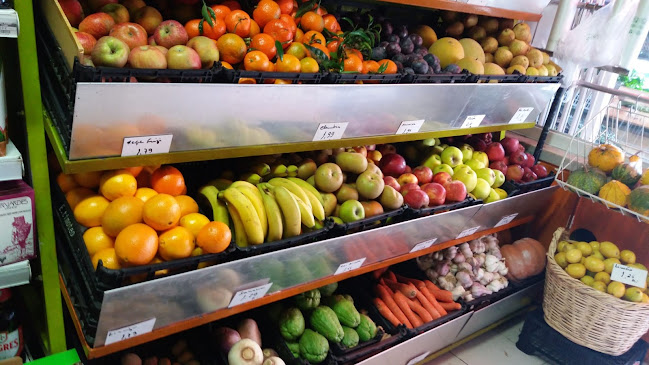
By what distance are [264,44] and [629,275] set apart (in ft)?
6.49

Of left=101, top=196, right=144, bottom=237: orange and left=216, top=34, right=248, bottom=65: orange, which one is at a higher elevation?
left=216, top=34, right=248, bottom=65: orange

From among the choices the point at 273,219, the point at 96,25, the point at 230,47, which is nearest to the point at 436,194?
the point at 273,219

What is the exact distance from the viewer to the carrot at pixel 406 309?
2.16 meters

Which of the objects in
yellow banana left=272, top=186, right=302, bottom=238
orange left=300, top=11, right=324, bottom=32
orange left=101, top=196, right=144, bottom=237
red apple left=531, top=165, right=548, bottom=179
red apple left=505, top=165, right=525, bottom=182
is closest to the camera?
orange left=101, top=196, right=144, bottom=237

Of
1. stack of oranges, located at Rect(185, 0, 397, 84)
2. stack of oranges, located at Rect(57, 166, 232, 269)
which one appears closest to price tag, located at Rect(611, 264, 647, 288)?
stack of oranges, located at Rect(185, 0, 397, 84)

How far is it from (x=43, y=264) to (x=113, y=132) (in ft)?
1.99

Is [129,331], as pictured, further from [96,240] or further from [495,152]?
[495,152]

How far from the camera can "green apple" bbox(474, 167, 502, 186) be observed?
2340 mm

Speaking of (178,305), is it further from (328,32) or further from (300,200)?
(328,32)

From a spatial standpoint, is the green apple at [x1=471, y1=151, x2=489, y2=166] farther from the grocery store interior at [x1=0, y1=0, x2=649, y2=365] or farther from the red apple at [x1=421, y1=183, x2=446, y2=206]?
the red apple at [x1=421, y1=183, x2=446, y2=206]

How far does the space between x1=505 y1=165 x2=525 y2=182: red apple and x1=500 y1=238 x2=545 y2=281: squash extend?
0.44m

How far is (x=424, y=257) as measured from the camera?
249 cm

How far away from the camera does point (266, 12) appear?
1.62 metres

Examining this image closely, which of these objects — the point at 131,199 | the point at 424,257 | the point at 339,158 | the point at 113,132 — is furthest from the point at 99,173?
the point at 424,257
